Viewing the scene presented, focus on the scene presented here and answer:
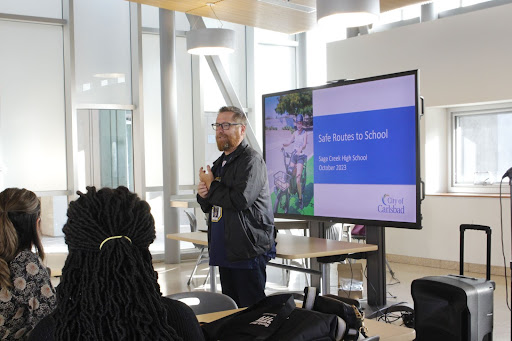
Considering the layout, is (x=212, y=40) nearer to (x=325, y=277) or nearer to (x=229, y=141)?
(x=229, y=141)

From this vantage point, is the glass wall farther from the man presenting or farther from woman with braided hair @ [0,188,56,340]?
woman with braided hair @ [0,188,56,340]

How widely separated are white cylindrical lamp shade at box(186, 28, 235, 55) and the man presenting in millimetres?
3033

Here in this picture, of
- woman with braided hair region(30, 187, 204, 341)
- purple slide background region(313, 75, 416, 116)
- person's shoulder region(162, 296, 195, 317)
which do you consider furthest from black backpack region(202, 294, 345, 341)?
purple slide background region(313, 75, 416, 116)

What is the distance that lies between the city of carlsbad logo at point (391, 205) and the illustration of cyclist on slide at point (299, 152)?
890 millimetres

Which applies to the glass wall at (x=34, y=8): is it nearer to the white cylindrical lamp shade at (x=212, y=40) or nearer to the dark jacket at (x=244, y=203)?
the white cylindrical lamp shade at (x=212, y=40)

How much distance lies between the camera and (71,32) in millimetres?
8398

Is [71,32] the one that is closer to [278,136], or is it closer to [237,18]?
[237,18]

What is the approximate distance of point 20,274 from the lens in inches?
97.3

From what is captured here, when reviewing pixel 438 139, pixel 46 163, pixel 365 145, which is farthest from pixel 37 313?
pixel 438 139

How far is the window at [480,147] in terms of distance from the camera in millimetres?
8242

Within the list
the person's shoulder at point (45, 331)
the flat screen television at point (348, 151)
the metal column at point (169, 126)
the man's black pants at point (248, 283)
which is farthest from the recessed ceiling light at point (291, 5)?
the person's shoulder at point (45, 331)

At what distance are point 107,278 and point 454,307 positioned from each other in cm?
297

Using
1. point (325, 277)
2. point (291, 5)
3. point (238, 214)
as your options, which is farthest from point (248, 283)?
point (291, 5)

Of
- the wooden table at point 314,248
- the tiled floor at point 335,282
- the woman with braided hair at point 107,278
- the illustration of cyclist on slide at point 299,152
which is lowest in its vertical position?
the tiled floor at point 335,282
